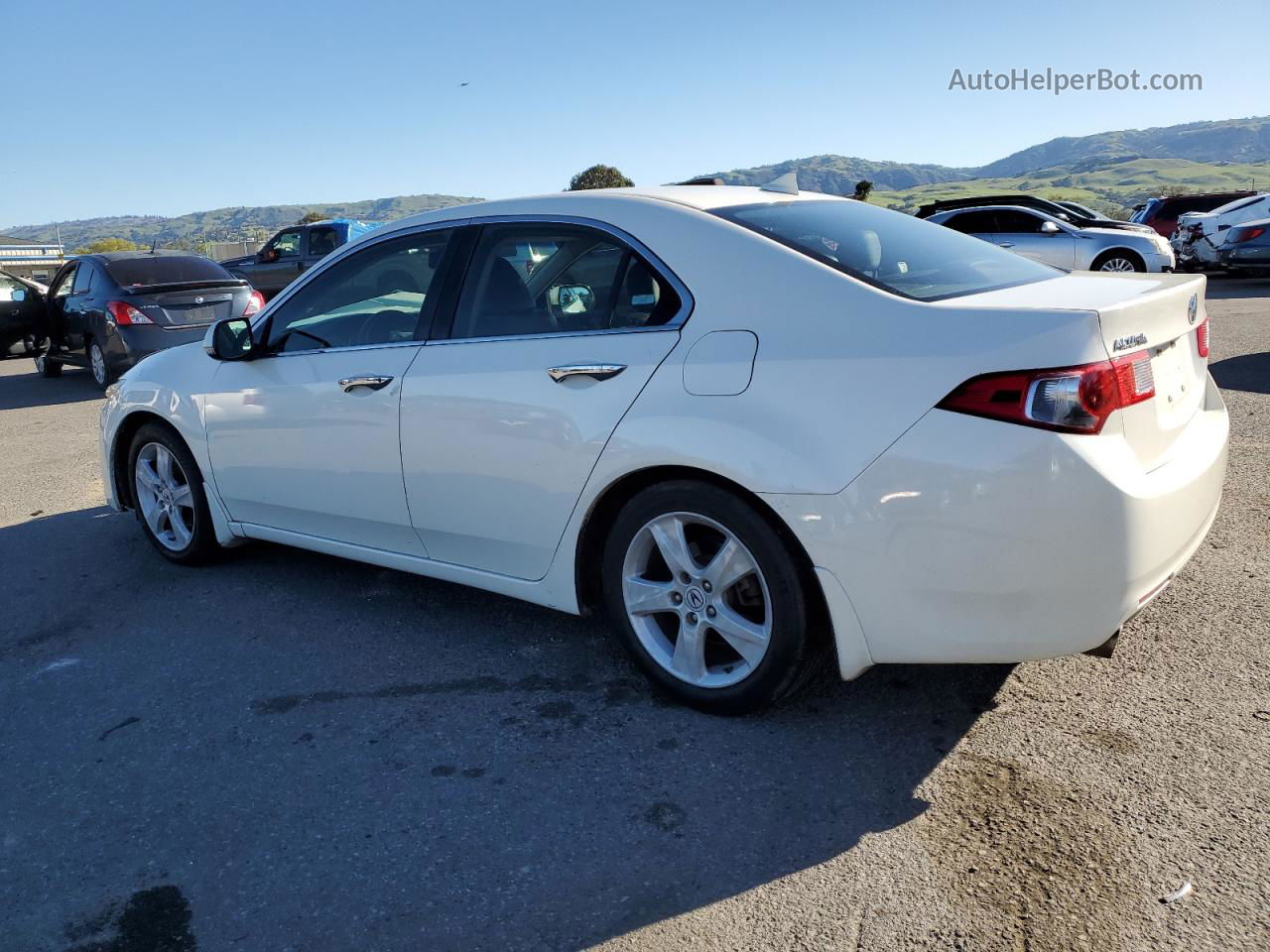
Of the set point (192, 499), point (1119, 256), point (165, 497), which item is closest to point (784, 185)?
point (192, 499)

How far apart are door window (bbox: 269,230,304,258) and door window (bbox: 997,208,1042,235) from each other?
41.6 feet

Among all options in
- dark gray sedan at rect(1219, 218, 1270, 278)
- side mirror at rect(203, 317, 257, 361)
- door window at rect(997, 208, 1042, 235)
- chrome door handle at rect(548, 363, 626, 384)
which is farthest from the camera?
dark gray sedan at rect(1219, 218, 1270, 278)

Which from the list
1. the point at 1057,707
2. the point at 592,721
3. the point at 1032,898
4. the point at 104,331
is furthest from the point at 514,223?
the point at 104,331

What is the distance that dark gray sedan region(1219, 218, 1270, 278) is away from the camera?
17.5 metres

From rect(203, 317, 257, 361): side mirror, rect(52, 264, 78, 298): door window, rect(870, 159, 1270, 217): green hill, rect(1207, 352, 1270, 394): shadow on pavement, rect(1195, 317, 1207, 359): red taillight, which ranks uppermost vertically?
rect(52, 264, 78, 298): door window

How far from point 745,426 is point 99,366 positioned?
1083 cm

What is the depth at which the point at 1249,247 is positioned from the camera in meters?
17.6

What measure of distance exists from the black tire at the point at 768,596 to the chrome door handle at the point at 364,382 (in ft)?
3.75

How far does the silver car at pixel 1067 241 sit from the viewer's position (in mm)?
15711

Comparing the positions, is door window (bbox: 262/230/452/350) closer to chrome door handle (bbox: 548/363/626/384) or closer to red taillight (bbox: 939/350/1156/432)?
chrome door handle (bbox: 548/363/626/384)

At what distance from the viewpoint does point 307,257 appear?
19453mm

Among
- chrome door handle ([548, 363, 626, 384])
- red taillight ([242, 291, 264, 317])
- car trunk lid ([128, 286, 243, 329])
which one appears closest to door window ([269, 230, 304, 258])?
red taillight ([242, 291, 264, 317])

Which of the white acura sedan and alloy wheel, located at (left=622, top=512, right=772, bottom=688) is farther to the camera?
alloy wheel, located at (left=622, top=512, right=772, bottom=688)

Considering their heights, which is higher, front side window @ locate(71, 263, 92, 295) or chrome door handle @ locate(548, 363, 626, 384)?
front side window @ locate(71, 263, 92, 295)
